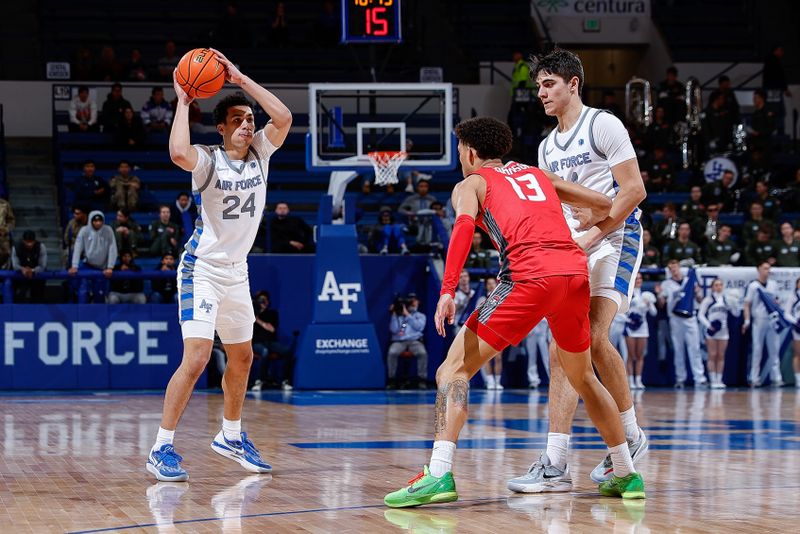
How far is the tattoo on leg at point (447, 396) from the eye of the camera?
20.5 feet

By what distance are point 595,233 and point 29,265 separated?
1218 centimetres

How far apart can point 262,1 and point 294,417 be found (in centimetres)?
1689

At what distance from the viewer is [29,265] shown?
17.2m

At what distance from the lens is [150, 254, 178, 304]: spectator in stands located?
678 inches

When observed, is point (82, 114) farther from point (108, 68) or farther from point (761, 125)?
point (761, 125)

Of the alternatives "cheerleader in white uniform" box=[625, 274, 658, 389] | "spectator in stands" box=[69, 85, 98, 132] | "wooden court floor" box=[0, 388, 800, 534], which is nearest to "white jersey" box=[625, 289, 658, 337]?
"cheerleader in white uniform" box=[625, 274, 658, 389]

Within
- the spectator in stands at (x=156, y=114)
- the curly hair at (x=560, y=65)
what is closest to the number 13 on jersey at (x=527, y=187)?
the curly hair at (x=560, y=65)

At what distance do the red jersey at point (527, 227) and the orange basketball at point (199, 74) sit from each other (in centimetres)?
210

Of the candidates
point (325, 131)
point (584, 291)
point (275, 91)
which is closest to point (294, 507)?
point (584, 291)

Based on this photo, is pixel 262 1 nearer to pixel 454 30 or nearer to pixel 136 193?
pixel 454 30

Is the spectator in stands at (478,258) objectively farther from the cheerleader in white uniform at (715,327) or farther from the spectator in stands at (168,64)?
the spectator in stands at (168,64)

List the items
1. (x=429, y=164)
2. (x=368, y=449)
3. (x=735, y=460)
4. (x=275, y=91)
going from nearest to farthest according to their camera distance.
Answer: (x=735, y=460), (x=368, y=449), (x=429, y=164), (x=275, y=91)

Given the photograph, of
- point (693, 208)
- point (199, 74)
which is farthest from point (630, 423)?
point (693, 208)

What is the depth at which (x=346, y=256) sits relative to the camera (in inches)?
677
